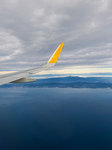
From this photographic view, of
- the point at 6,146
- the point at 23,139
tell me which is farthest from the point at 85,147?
the point at 6,146

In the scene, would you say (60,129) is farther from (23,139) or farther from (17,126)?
(17,126)

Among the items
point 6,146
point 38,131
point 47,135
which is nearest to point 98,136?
point 47,135

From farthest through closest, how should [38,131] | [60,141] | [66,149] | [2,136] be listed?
[38,131] → [2,136] → [60,141] → [66,149]

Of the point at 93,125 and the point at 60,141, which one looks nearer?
the point at 60,141

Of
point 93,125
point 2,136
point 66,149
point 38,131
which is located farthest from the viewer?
point 93,125

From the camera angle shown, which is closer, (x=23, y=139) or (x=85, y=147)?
(x=85, y=147)

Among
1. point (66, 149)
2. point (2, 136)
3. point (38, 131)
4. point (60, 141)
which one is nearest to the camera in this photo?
point (66, 149)

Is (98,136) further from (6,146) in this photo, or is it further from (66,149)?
(6,146)

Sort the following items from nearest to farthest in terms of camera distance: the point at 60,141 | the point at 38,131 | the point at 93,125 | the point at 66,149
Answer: the point at 66,149 → the point at 60,141 → the point at 38,131 → the point at 93,125

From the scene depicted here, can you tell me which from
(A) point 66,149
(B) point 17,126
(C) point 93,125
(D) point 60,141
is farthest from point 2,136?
(C) point 93,125
